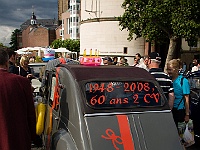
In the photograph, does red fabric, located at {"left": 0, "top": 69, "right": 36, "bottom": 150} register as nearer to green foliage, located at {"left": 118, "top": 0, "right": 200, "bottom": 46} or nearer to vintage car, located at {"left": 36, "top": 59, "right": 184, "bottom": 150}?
vintage car, located at {"left": 36, "top": 59, "right": 184, "bottom": 150}

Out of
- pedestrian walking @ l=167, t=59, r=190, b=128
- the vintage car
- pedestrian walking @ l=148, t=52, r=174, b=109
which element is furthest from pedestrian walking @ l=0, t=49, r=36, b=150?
pedestrian walking @ l=167, t=59, r=190, b=128

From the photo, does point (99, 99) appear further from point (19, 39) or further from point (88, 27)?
point (19, 39)

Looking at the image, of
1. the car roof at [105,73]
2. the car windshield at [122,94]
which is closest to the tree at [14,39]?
the car roof at [105,73]

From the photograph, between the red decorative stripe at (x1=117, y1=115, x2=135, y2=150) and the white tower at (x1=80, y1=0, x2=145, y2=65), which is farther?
the white tower at (x1=80, y1=0, x2=145, y2=65)

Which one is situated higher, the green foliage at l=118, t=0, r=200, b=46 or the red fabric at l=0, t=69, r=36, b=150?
the green foliage at l=118, t=0, r=200, b=46

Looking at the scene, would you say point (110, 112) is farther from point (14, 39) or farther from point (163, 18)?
point (14, 39)

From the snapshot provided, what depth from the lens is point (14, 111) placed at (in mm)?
2844

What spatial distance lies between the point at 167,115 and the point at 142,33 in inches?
748

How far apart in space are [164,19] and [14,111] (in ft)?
63.4

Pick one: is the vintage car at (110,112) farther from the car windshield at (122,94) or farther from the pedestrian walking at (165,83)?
the pedestrian walking at (165,83)

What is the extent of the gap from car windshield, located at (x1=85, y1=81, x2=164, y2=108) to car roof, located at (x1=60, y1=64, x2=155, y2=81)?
4.0 inches

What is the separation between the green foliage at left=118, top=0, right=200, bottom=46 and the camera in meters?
19.1

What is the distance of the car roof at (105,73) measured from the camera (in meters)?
3.40

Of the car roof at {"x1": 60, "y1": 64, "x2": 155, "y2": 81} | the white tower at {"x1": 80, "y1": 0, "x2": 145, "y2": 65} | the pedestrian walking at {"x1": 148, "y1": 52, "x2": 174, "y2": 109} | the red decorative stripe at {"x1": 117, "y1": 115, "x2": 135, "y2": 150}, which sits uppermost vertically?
the white tower at {"x1": 80, "y1": 0, "x2": 145, "y2": 65}
